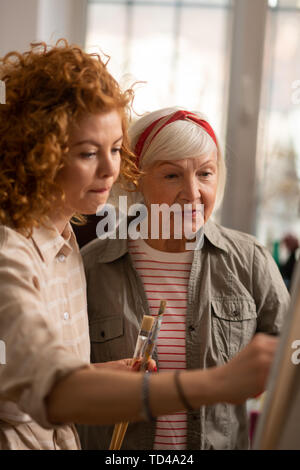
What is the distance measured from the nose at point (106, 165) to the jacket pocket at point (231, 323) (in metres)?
0.39

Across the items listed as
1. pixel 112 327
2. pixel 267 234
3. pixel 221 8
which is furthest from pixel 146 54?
pixel 112 327

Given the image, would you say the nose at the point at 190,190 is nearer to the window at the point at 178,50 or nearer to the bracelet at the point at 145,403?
the bracelet at the point at 145,403

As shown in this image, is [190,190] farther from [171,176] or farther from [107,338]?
[107,338]

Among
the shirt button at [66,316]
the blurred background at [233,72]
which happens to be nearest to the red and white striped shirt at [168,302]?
the shirt button at [66,316]

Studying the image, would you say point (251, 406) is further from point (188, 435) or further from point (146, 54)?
point (146, 54)

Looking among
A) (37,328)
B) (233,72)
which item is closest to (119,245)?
(37,328)

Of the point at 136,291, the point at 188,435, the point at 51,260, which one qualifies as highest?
the point at 51,260

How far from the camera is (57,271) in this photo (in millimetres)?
907

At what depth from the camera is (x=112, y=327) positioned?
3.62 ft

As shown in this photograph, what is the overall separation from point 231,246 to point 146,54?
143cm

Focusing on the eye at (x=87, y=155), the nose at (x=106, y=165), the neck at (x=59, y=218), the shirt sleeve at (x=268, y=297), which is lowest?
the shirt sleeve at (x=268, y=297)

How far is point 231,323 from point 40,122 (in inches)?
21.9

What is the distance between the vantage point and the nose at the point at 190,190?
1.10 metres
